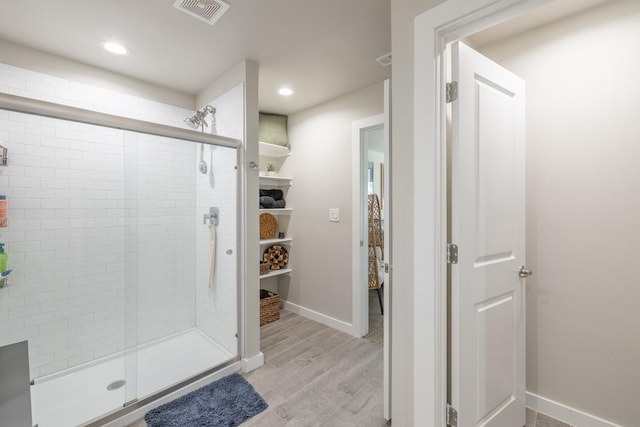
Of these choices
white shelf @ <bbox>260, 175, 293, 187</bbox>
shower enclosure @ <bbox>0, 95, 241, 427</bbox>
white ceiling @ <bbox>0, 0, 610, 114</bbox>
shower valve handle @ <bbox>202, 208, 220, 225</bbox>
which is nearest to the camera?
white ceiling @ <bbox>0, 0, 610, 114</bbox>

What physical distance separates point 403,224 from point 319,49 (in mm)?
1567

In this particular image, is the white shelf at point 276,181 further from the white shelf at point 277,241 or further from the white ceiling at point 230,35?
the white ceiling at point 230,35

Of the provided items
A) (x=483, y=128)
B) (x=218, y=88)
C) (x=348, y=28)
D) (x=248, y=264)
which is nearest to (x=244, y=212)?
(x=248, y=264)

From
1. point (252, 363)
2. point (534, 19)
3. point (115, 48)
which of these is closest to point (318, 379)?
point (252, 363)

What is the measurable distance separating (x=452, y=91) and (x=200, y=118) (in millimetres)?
2357

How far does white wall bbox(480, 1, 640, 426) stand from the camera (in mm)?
1532

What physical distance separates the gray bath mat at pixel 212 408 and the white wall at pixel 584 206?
1874 mm

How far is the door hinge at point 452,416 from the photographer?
128 centimetres

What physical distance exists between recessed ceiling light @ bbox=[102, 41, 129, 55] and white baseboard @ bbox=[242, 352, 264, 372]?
259 cm

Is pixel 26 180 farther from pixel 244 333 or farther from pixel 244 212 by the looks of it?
pixel 244 333

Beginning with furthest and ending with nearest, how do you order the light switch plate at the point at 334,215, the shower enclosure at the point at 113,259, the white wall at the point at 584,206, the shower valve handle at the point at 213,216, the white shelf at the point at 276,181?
1. the white shelf at the point at 276,181
2. the light switch plate at the point at 334,215
3. the shower valve handle at the point at 213,216
4. the shower enclosure at the point at 113,259
5. the white wall at the point at 584,206

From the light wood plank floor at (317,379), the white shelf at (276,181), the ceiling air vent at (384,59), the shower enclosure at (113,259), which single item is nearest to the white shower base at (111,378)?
the shower enclosure at (113,259)

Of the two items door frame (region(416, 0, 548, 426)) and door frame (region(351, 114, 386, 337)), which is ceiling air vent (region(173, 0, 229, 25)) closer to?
door frame (region(416, 0, 548, 426))

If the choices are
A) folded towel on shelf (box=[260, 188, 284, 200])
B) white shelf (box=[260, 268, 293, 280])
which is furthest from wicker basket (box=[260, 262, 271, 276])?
folded towel on shelf (box=[260, 188, 284, 200])
